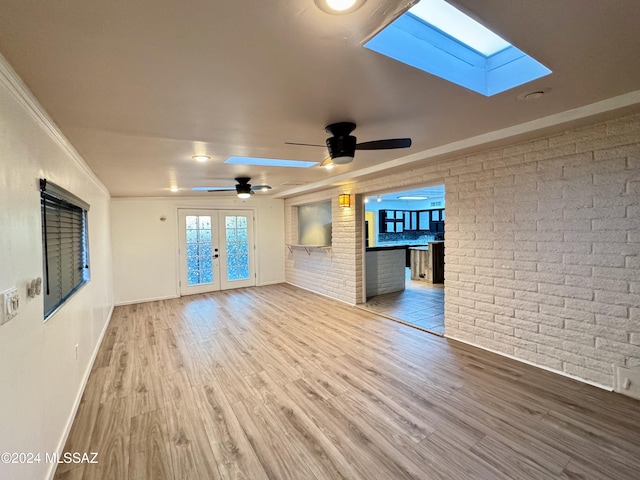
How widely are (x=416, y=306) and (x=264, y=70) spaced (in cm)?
450

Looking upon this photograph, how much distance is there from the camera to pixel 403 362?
2969 millimetres

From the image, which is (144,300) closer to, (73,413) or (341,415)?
(73,413)

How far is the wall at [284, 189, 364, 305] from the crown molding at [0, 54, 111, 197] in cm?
372

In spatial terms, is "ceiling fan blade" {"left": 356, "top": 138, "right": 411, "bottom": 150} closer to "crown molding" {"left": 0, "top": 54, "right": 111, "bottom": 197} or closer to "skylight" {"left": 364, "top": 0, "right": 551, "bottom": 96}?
"skylight" {"left": 364, "top": 0, "right": 551, "bottom": 96}

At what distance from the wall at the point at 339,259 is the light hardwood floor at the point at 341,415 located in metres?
1.65

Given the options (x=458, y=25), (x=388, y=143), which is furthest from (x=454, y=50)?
(x=388, y=143)

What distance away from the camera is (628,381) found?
2279 mm

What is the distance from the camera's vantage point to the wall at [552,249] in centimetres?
227

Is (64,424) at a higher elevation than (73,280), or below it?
below

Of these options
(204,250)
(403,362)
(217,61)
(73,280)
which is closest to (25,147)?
(217,61)

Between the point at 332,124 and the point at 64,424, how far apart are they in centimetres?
280

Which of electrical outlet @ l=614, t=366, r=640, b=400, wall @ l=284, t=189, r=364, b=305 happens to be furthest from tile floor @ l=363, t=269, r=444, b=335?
electrical outlet @ l=614, t=366, r=640, b=400

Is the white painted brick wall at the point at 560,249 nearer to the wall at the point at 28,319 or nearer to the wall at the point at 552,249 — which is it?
the wall at the point at 552,249

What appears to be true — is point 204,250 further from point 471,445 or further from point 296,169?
point 471,445
